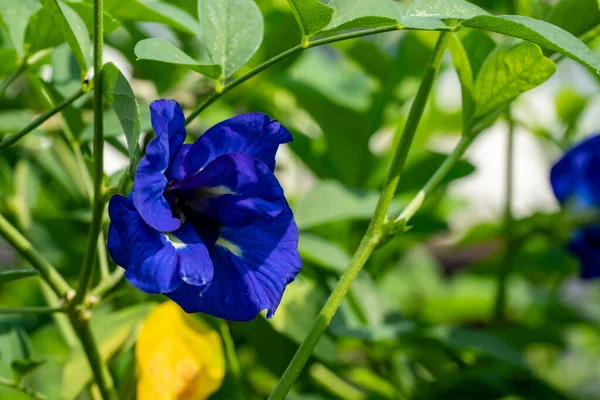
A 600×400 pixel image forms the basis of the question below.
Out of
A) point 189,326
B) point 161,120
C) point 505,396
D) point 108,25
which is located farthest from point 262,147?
point 505,396

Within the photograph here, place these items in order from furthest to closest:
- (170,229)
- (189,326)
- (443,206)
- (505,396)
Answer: (443,206)
(505,396)
(189,326)
(170,229)

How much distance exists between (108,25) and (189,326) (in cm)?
27

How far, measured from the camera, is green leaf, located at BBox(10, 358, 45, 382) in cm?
59

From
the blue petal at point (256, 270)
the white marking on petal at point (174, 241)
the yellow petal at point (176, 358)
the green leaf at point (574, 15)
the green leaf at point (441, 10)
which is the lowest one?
the yellow petal at point (176, 358)

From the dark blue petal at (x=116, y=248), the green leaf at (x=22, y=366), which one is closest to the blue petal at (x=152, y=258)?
the dark blue petal at (x=116, y=248)

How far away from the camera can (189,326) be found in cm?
70

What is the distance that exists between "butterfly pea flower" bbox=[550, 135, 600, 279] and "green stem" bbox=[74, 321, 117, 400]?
57 centimetres

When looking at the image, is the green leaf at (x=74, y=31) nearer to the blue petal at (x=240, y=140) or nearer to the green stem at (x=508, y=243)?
the blue petal at (x=240, y=140)

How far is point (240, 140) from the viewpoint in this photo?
46 centimetres

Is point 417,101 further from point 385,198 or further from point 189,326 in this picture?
point 189,326

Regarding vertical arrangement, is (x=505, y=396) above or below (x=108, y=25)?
below

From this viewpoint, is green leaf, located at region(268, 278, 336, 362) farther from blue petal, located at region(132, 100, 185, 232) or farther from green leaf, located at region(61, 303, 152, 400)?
blue petal, located at region(132, 100, 185, 232)

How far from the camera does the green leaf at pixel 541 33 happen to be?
43cm

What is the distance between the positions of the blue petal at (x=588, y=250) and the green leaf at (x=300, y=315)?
381 millimetres
